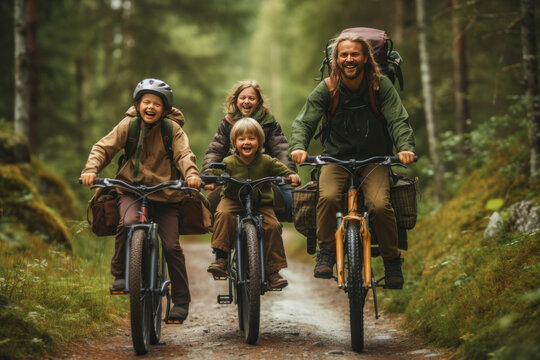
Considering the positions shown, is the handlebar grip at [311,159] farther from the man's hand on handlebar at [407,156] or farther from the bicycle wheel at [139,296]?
the bicycle wheel at [139,296]

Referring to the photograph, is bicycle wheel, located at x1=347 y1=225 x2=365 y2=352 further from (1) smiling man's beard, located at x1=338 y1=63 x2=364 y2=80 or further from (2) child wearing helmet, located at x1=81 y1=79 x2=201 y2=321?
(2) child wearing helmet, located at x1=81 y1=79 x2=201 y2=321

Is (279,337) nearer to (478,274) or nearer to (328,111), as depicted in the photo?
(478,274)

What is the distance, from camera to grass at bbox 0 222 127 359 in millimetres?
4734

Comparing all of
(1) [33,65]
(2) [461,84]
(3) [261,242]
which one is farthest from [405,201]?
(1) [33,65]

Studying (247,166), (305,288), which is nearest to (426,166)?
(305,288)

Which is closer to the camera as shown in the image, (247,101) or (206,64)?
(247,101)

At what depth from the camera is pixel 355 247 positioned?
5199 mm

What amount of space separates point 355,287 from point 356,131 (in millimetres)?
1646

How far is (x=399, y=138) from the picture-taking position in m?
5.44

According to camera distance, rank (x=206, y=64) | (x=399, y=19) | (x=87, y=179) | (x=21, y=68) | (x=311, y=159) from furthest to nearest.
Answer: (x=206, y=64)
(x=399, y=19)
(x=21, y=68)
(x=311, y=159)
(x=87, y=179)

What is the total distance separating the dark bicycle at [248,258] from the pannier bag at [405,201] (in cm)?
113

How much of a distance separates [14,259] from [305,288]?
18.0 feet

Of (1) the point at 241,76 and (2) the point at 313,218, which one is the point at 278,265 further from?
(1) the point at 241,76

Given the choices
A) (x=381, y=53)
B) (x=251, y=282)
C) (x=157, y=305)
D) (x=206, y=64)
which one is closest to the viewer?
(x=251, y=282)
